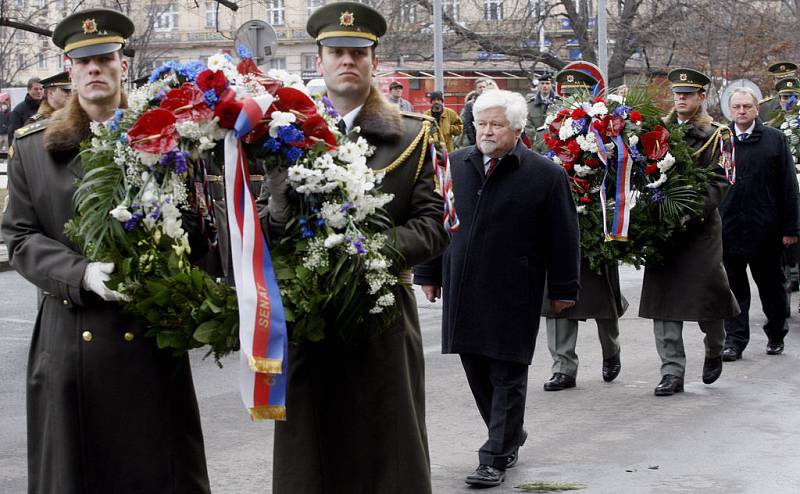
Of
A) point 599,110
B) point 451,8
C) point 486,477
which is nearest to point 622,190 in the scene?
point 599,110

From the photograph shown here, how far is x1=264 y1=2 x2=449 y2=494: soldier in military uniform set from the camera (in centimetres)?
482

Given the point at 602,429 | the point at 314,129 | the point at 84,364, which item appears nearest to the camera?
the point at 314,129

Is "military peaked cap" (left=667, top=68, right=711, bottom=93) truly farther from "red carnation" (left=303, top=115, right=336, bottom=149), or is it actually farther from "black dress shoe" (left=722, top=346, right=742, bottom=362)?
"red carnation" (left=303, top=115, right=336, bottom=149)

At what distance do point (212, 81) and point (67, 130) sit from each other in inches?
24.8

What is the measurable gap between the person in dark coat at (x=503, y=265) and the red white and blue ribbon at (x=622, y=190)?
6.49ft

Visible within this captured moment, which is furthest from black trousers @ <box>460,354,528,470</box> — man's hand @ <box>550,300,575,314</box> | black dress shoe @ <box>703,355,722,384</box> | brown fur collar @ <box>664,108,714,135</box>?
brown fur collar @ <box>664,108,714,135</box>

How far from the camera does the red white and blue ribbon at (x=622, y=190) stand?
29.2 feet

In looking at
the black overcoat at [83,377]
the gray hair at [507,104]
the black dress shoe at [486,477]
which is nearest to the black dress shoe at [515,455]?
the black dress shoe at [486,477]

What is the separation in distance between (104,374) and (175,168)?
0.81 m

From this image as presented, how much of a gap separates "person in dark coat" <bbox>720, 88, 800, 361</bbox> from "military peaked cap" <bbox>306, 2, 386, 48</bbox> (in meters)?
6.32

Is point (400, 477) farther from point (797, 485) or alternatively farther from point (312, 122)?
point (797, 485)

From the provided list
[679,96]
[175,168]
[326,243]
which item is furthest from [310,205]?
[679,96]

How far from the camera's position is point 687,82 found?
9172mm

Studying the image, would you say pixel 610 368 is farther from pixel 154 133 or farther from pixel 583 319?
pixel 154 133
